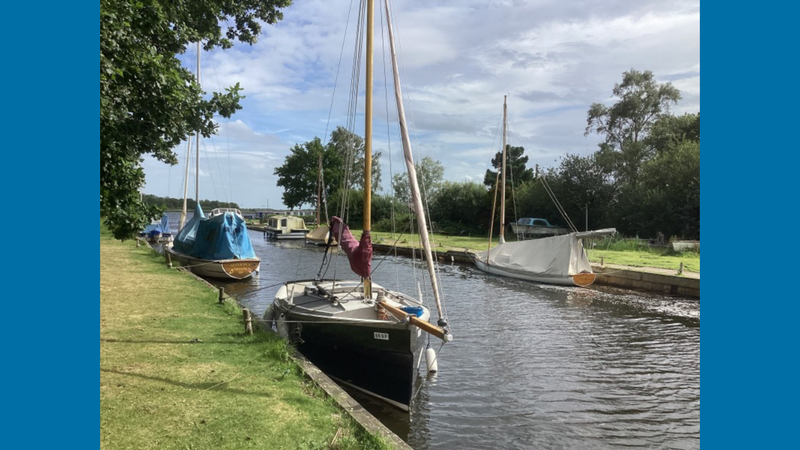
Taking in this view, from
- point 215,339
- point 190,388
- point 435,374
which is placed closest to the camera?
point 190,388

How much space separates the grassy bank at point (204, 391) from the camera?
5.78m

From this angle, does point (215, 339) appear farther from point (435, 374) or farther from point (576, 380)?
point (576, 380)

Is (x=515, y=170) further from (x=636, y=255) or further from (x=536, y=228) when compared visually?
(x=636, y=255)

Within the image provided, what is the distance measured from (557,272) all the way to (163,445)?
74.5 ft

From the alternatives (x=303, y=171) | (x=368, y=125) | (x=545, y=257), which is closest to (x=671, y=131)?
(x=545, y=257)

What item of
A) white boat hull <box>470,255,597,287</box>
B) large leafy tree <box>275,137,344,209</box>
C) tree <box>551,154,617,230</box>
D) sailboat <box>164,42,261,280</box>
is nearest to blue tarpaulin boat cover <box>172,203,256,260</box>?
sailboat <box>164,42,261,280</box>

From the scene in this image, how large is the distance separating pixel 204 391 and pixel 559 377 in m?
8.18

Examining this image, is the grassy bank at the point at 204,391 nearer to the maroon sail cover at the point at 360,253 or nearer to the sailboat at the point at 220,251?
the maroon sail cover at the point at 360,253

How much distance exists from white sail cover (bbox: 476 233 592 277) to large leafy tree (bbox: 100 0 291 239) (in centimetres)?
1970

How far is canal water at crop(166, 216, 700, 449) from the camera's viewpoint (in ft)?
28.8

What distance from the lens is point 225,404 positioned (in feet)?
21.9

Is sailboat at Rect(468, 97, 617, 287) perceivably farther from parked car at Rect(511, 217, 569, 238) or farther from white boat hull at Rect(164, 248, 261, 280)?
parked car at Rect(511, 217, 569, 238)

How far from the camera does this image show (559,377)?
1173 cm

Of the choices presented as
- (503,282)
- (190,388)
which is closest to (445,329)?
(190,388)
